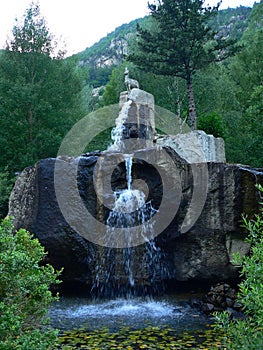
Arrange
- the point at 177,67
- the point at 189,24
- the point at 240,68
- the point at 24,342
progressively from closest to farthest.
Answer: the point at 24,342 → the point at 189,24 → the point at 177,67 → the point at 240,68

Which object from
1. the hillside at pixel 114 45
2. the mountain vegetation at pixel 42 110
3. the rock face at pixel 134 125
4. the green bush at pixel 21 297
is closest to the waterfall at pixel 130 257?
the green bush at pixel 21 297

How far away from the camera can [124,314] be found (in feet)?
22.5

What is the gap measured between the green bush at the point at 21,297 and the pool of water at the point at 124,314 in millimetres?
2234

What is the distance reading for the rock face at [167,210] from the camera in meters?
7.97

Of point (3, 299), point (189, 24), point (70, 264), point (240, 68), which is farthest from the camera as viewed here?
point (240, 68)

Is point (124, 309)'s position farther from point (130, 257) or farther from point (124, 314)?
point (130, 257)

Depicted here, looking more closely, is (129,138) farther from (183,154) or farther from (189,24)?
(189,24)

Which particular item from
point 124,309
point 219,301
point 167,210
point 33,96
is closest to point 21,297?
point 124,309

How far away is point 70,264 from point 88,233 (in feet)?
2.37

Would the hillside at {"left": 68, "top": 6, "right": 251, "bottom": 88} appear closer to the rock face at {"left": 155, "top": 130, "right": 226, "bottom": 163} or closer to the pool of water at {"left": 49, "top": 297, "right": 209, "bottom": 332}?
the rock face at {"left": 155, "top": 130, "right": 226, "bottom": 163}

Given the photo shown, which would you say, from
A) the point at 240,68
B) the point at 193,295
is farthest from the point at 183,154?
the point at 240,68

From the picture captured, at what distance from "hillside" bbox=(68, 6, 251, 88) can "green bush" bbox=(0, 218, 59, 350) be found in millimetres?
53845

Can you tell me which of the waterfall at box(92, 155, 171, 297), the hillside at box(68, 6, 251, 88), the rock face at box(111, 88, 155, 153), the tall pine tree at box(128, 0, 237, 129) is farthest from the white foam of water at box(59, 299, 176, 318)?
the hillside at box(68, 6, 251, 88)

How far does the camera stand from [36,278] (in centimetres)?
381
